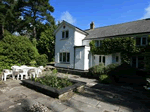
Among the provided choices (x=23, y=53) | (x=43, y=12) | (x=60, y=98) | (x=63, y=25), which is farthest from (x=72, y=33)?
(x=43, y=12)

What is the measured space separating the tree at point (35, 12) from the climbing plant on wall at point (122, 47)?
17.9 m

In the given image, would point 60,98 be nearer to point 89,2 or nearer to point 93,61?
point 93,61

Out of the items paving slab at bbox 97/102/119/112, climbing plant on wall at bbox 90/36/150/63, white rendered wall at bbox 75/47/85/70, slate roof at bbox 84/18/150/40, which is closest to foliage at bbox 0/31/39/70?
white rendered wall at bbox 75/47/85/70

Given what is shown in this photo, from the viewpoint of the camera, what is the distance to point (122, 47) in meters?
10.5

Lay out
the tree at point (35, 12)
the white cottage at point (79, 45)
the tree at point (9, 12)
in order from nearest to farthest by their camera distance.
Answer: the white cottage at point (79, 45) < the tree at point (9, 12) < the tree at point (35, 12)

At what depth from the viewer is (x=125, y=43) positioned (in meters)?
10.4

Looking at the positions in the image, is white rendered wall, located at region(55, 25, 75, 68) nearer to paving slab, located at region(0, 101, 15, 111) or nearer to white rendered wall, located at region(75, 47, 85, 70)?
white rendered wall, located at region(75, 47, 85, 70)

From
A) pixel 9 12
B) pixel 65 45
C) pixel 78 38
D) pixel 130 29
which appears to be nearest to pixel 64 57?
pixel 65 45

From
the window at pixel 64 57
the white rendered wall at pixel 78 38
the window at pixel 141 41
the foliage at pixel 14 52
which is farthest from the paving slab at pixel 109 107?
the window at pixel 64 57

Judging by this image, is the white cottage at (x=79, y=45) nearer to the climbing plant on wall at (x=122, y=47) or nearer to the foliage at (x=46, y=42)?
the climbing plant on wall at (x=122, y=47)

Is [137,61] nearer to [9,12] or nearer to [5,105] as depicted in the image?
[5,105]

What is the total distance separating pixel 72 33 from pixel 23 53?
23.8 ft

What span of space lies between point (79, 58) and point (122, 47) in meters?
5.71

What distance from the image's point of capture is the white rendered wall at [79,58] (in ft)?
40.3
